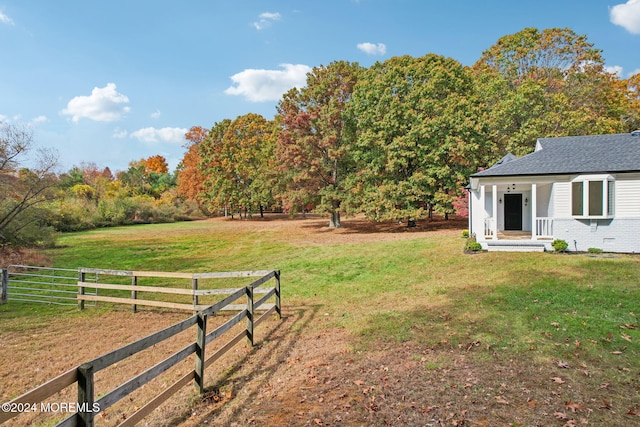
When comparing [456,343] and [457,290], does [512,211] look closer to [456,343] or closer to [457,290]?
[457,290]

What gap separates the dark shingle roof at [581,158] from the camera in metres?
13.7

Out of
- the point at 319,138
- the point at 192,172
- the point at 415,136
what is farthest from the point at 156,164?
the point at 415,136

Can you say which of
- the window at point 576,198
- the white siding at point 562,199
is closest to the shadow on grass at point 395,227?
the white siding at point 562,199

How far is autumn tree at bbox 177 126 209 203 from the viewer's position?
160 feet

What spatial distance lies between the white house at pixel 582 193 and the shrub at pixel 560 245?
30 centimetres

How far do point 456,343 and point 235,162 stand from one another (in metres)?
40.3

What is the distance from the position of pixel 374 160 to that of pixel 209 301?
666 inches

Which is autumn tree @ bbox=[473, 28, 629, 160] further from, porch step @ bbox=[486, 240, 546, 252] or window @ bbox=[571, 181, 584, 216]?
porch step @ bbox=[486, 240, 546, 252]

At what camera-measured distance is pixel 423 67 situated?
979 inches

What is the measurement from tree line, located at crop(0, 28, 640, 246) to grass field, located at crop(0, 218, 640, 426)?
10.3m

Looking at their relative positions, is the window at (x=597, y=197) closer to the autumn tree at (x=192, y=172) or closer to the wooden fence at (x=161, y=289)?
the wooden fence at (x=161, y=289)

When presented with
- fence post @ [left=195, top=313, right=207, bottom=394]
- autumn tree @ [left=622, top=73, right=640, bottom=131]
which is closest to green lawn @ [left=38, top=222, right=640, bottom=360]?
fence post @ [left=195, top=313, right=207, bottom=394]

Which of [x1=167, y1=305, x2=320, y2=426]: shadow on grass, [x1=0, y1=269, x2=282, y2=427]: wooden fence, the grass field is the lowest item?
[x1=167, y1=305, x2=320, y2=426]: shadow on grass

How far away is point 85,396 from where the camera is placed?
2.95 m
